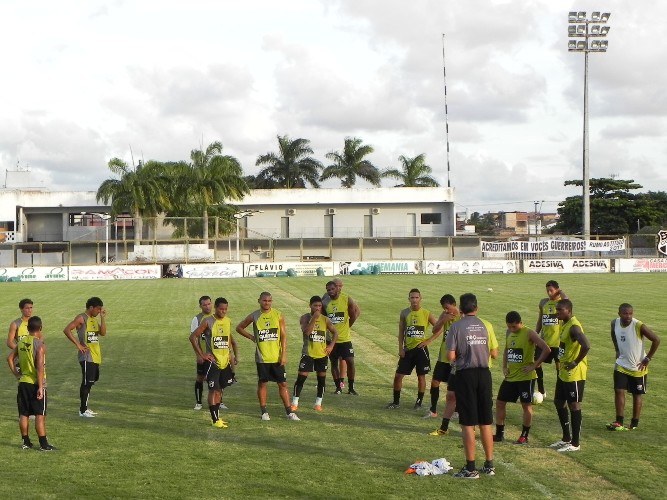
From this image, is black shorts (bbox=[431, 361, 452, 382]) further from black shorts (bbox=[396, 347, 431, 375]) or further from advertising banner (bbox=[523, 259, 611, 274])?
advertising banner (bbox=[523, 259, 611, 274])

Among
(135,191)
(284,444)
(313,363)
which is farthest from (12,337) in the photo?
(135,191)

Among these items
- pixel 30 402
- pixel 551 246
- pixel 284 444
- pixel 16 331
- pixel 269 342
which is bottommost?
pixel 284 444

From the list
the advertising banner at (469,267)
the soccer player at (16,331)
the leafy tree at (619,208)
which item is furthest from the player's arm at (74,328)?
the leafy tree at (619,208)

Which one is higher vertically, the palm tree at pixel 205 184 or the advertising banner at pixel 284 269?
the palm tree at pixel 205 184

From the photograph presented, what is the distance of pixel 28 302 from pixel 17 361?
1505 mm

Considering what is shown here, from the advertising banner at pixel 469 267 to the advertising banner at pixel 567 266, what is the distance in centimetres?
133

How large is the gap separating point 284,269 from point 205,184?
67.4ft

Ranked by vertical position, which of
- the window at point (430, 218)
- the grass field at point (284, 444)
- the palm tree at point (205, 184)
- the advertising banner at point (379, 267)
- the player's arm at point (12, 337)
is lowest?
the grass field at point (284, 444)

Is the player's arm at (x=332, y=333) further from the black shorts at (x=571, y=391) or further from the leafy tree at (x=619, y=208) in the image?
the leafy tree at (x=619, y=208)

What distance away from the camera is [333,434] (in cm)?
1208

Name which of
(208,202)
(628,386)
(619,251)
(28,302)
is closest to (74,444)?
(28,302)

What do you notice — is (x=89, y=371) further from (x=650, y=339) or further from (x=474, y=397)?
(x=650, y=339)

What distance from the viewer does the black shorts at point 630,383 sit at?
12.0 meters

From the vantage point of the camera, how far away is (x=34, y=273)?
6075 centimetres
